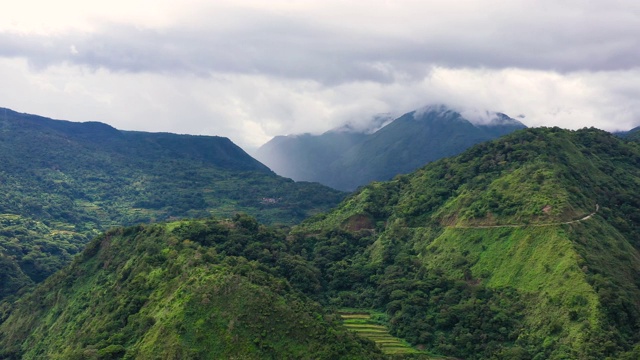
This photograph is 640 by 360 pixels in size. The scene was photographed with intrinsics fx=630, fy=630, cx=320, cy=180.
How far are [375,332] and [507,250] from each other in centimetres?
2085

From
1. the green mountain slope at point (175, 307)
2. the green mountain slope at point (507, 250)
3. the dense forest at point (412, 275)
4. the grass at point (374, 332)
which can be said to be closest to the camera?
the green mountain slope at point (175, 307)

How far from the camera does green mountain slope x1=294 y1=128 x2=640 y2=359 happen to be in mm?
69312

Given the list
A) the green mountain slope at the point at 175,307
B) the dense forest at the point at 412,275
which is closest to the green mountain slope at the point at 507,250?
the dense forest at the point at 412,275

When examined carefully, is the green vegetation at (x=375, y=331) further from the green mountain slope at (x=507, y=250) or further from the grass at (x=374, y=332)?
the green mountain slope at (x=507, y=250)

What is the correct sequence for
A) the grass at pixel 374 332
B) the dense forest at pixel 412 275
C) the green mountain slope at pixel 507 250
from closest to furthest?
the dense forest at pixel 412 275 < the green mountain slope at pixel 507 250 < the grass at pixel 374 332

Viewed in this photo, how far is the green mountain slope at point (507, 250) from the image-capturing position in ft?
227

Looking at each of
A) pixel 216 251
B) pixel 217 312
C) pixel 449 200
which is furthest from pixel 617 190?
pixel 217 312

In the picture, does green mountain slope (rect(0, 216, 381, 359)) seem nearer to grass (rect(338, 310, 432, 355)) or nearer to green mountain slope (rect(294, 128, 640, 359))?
grass (rect(338, 310, 432, 355))

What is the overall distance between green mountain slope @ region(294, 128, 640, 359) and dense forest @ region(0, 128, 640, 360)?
24cm

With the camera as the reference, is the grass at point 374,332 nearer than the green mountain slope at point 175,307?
No

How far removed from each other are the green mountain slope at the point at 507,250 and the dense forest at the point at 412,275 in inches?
9.3

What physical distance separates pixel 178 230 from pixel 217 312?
28.7m

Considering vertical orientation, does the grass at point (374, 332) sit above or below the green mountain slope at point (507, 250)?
below

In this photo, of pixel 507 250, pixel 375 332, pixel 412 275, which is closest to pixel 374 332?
pixel 375 332
